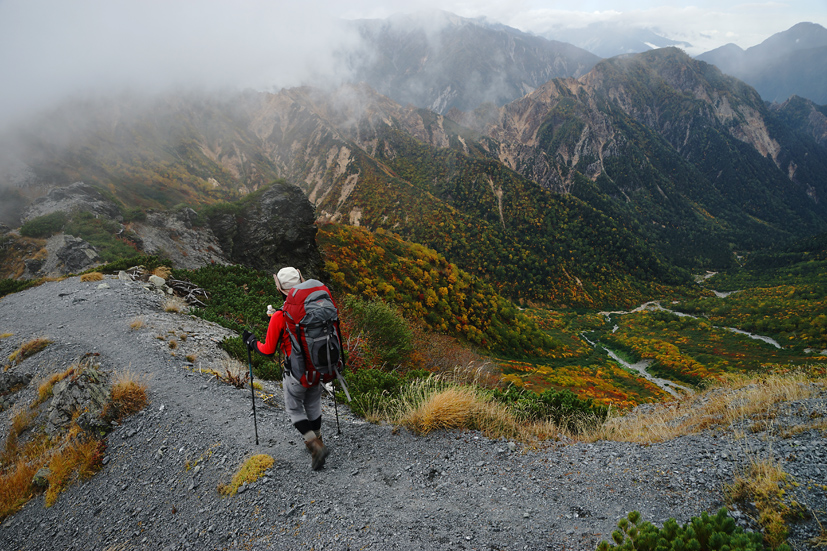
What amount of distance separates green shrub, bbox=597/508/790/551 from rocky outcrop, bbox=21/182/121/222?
3366cm

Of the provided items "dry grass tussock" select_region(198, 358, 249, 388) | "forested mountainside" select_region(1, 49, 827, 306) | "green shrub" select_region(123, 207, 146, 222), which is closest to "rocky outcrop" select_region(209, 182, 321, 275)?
"green shrub" select_region(123, 207, 146, 222)

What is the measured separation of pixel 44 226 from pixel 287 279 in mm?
29561

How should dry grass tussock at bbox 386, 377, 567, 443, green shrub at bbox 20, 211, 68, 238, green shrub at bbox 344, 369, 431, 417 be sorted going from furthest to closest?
green shrub at bbox 20, 211, 68, 238
green shrub at bbox 344, 369, 431, 417
dry grass tussock at bbox 386, 377, 567, 443

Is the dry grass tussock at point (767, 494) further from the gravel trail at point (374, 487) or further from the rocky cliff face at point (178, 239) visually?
the rocky cliff face at point (178, 239)

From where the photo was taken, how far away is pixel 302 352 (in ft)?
13.3

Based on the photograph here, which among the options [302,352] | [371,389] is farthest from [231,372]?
[302,352]

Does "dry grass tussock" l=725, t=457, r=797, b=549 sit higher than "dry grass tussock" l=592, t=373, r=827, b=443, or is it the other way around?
"dry grass tussock" l=725, t=457, r=797, b=549

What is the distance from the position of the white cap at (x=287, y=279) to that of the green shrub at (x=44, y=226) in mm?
Answer: 28547

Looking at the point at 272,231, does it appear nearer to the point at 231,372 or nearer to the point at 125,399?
the point at 231,372

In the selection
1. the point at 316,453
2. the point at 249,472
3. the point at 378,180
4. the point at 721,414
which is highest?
the point at 721,414

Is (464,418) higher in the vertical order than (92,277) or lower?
higher

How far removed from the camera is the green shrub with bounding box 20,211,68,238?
70.7 feet

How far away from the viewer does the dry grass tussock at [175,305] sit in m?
9.75

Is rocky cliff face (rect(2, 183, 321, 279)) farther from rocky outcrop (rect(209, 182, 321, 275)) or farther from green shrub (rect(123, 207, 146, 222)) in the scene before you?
green shrub (rect(123, 207, 146, 222))
